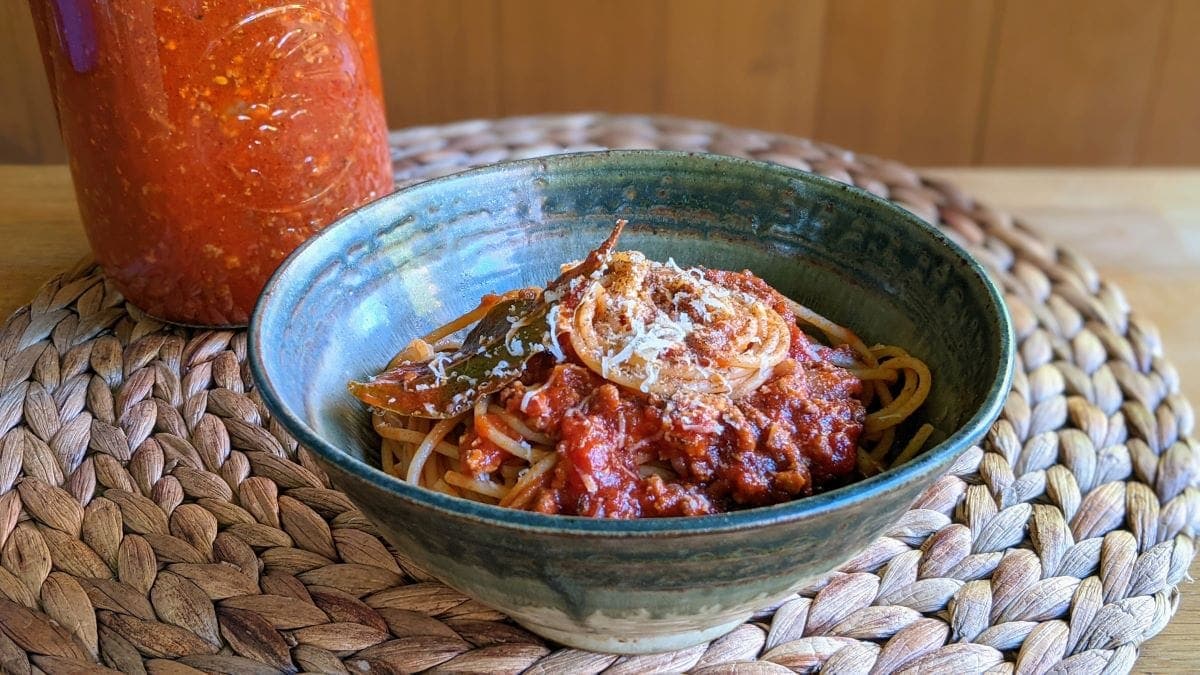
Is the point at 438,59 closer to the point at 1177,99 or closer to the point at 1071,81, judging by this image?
the point at 1071,81

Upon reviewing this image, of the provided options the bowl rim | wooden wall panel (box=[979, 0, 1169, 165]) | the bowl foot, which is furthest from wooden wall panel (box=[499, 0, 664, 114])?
the bowl foot

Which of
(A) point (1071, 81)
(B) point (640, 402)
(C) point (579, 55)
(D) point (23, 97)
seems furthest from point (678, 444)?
(D) point (23, 97)

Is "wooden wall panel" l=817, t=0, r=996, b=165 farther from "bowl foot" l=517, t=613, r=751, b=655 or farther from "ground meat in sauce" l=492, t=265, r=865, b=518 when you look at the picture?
"bowl foot" l=517, t=613, r=751, b=655

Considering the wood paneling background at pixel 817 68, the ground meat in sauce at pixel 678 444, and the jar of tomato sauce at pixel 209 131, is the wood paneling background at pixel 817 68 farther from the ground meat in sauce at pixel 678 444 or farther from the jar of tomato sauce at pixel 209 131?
the ground meat in sauce at pixel 678 444

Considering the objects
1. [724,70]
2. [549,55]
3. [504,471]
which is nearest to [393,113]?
[549,55]

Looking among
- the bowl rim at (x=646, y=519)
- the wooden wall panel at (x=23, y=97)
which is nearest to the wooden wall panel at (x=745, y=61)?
the wooden wall panel at (x=23, y=97)
